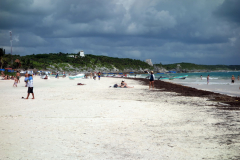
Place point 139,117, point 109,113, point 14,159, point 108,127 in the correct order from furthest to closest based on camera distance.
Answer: point 109,113, point 139,117, point 108,127, point 14,159

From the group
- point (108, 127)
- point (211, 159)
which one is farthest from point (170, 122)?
point (211, 159)

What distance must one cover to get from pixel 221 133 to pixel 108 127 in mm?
3682

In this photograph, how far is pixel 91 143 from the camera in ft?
20.6

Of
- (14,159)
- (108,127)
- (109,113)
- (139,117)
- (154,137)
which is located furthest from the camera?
(109,113)

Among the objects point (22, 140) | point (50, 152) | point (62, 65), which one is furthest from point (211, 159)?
point (62, 65)

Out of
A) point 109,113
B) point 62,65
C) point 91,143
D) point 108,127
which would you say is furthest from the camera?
point 62,65

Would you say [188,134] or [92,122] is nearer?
[188,134]

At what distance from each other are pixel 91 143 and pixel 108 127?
1.85 metres

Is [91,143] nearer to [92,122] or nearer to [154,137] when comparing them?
[154,137]

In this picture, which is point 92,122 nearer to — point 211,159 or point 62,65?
point 211,159

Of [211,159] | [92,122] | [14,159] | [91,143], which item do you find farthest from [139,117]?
[14,159]

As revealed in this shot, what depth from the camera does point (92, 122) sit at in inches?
349

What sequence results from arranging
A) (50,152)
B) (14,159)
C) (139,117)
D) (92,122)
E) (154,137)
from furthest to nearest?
(139,117)
(92,122)
(154,137)
(50,152)
(14,159)

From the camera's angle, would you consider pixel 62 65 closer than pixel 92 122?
No
